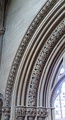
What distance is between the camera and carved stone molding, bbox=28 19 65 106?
4.26 metres

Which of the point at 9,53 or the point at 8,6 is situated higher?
the point at 8,6

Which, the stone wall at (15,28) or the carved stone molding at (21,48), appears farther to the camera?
the stone wall at (15,28)

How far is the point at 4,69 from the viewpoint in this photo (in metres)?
5.07

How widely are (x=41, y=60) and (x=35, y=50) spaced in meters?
0.30

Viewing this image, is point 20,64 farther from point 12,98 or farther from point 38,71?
point 12,98

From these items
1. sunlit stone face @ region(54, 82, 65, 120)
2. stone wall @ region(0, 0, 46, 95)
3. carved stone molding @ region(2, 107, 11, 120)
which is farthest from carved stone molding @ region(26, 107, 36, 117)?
sunlit stone face @ region(54, 82, 65, 120)

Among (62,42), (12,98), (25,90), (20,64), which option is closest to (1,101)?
(12,98)

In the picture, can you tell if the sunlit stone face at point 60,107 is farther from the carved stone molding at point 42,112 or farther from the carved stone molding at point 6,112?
the carved stone molding at point 6,112

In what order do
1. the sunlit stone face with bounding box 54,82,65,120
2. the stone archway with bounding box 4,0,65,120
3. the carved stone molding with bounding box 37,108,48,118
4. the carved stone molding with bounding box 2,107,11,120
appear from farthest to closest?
1. the sunlit stone face with bounding box 54,82,65,120
2. the carved stone molding with bounding box 2,107,11,120
3. the stone archway with bounding box 4,0,65,120
4. the carved stone molding with bounding box 37,108,48,118

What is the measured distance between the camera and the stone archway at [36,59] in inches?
165

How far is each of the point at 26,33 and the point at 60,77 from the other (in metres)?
1.65

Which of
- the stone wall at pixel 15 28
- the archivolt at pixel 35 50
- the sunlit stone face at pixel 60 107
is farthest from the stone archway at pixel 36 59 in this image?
the sunlit stone face at pixel 60 107

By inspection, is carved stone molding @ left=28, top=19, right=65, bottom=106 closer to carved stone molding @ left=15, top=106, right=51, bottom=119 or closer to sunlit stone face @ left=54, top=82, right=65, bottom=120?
carved stone molding @ left=15, top=106, right=51, bottom=119

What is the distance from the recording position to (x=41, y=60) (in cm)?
447
